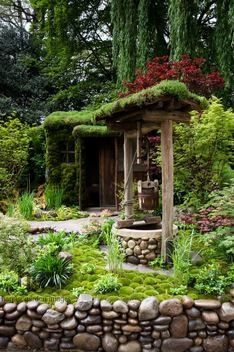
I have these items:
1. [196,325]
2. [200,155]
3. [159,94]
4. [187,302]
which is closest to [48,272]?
[187,302]

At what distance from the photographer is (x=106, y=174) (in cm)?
1005

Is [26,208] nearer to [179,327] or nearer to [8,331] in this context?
[8,331]

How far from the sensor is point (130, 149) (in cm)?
605

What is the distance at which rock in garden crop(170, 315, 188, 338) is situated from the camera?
12.3ft

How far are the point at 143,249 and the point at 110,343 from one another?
1.58m

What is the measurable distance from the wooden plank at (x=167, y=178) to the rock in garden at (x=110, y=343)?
1475 millimetres

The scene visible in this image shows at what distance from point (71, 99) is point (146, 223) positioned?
32.1 feet

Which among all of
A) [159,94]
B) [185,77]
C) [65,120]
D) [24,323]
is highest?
[185,77]

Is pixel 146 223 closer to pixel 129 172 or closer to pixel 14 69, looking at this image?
pixel 129 172

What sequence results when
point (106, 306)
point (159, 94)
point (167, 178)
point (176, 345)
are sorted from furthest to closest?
point (167, 178)
point (159, 94)
point (106, 306)
point (176, 345)

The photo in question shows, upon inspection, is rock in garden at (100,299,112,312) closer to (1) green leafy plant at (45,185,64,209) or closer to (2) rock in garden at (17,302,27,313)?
(2) rock in garden at (17,302,27,313)

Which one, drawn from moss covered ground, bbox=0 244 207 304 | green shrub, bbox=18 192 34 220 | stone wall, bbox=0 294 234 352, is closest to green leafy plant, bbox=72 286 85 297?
moss covered ground, bbox=0 244 207 304

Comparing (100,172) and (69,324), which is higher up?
(100,172)

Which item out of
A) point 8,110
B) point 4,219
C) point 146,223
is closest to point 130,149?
point 146,223
